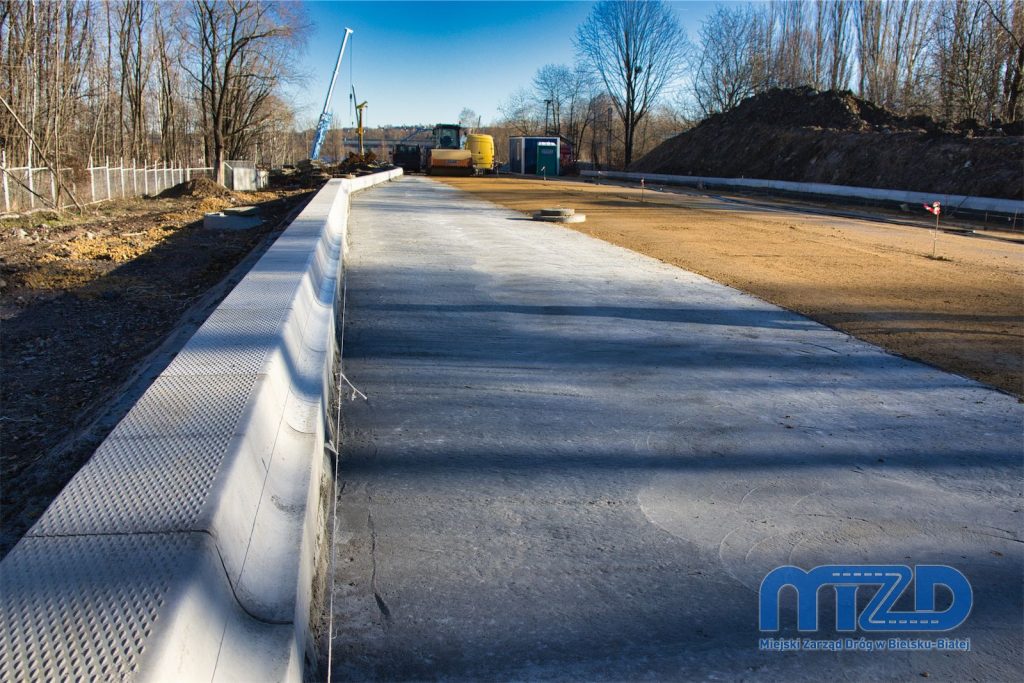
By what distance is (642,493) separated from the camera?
439 cm

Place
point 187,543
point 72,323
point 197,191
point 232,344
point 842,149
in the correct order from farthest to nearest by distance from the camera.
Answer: point 842,149, point 197,191, point 72,323, point 232,344, point 187,543

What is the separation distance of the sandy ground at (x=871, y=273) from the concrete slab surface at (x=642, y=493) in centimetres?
80

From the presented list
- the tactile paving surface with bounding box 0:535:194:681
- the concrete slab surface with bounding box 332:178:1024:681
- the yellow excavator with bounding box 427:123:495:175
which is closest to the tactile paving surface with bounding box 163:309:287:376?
the concrete slab surface with bounding box 332:178:1024:681

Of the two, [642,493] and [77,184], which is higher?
[77,184]

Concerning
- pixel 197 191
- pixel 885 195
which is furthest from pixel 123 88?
pixel 885 195

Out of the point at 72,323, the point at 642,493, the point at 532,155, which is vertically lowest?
the point at 642,493

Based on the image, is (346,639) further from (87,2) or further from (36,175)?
(87,2)

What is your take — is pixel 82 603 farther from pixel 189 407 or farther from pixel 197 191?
pixel 197 191

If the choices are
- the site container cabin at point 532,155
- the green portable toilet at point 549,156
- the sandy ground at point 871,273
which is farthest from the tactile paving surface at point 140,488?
the green portable toilet at point 549,156

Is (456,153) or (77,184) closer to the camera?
(77,184)

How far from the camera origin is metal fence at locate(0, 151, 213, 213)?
866 inches

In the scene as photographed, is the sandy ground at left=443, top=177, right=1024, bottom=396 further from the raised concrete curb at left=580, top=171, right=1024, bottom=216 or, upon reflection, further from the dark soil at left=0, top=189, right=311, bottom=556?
the raised concrete curb at left=580, top=171, right=1024, bottom=216

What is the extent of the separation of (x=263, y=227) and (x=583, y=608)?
18.4 m

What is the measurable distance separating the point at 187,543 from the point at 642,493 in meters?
2.61
